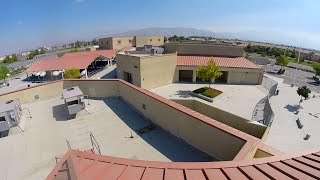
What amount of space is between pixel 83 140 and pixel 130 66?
2123cm

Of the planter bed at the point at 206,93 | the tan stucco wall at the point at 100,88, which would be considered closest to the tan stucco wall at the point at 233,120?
the tan stucco wall at the point at 100,88

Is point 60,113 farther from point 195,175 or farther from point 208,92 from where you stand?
point 208,92

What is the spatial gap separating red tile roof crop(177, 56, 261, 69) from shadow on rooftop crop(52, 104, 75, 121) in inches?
880

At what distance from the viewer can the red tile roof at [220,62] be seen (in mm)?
36875

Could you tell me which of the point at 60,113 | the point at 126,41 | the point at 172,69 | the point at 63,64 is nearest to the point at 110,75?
the point at 172,69

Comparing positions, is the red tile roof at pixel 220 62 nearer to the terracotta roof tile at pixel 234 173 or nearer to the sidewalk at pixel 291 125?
the sidewalk at pixel 291 125

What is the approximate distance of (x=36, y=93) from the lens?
20.0 meters

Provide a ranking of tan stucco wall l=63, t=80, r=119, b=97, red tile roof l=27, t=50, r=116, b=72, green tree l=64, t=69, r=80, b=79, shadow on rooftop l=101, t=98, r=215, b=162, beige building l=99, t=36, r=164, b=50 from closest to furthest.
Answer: shadow on rooftop l=101, t=98, r=215, b=162 → tan stucco wall l=63, t=80, r=119, b=97 → green tree l=64, t=69, r=80, b=79 → red tile roof l=27, t=50, r=116, b=72 → beige building l=99, t=36, r=164, b=50

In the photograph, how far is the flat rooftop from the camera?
11281 mm

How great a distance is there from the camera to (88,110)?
17344 millimetres

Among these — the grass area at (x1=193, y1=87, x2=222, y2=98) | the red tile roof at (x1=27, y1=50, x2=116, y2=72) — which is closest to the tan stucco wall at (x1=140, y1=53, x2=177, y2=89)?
the grass area at (x1=193, y1=87, x2=222, y2=98)

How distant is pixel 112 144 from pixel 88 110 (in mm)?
5616

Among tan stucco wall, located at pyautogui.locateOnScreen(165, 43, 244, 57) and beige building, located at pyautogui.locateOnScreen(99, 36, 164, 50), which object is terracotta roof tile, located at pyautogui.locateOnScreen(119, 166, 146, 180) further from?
beige building, located at pyautogui.locateOnScreen(99, 36, 164, 50)

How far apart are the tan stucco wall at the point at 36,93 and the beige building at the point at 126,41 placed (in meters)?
46.8
